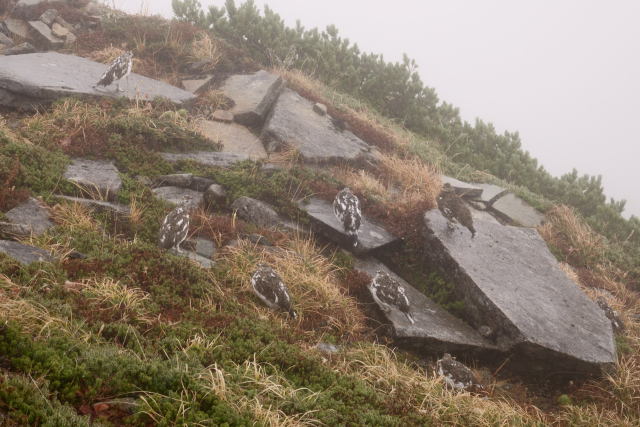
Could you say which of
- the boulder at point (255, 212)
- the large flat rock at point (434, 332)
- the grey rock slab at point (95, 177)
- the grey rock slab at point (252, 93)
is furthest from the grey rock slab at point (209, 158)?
the large flat rock at point (434, 332)

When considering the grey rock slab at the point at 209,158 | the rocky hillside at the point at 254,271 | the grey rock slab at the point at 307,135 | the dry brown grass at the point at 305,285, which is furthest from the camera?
the grey rock slab at the point at 307,135

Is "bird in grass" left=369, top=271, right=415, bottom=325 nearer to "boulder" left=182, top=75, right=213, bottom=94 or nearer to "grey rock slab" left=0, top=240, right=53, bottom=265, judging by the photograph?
"grey rock slab" left=0, top=240, right=53, bottom=265

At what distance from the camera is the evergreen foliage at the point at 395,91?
17.1m

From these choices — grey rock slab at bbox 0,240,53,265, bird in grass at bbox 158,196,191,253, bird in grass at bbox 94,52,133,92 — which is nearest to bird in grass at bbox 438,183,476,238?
bird in grass at bbox 158,196,191,253

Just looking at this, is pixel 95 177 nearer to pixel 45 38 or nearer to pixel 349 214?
pixel 349 214

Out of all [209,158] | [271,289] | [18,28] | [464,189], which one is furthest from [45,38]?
[464,189]

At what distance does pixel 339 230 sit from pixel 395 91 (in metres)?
11.9

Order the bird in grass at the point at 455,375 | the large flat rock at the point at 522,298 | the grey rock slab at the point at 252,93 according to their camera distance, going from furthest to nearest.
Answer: the grey rock slab at the point at 252,93 → the large flat rock at the point at 522,298 → the bird in grass at the point at 455,375

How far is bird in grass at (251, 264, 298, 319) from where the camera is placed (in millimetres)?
6895

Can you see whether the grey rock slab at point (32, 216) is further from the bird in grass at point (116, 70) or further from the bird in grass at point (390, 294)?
the bird in grass at point (390, 294)

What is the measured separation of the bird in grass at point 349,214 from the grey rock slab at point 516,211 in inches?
236

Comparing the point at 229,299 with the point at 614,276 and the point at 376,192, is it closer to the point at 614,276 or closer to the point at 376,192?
the point at 376,192

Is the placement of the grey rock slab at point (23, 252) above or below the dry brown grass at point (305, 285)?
below

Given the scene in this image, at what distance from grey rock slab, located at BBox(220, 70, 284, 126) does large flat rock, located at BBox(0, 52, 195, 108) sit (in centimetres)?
127
